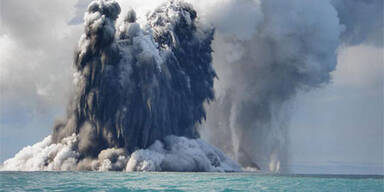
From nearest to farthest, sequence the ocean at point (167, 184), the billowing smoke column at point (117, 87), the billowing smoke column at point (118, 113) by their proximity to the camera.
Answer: the ocean at point (167, 184) < the billowing smoke column at point (118, 113) < the billowing smoke column at point (117, 87)

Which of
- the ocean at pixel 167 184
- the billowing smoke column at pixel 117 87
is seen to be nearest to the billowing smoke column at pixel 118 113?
the billowing smoke column at pixel 117 87

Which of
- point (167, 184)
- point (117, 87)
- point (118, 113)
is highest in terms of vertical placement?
point (117, 87)

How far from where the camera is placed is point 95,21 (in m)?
155

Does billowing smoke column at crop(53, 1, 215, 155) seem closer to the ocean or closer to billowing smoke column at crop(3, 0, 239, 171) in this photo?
billowing smoke column at crop(3, 0, 239, 171)

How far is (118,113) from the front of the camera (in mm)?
161375

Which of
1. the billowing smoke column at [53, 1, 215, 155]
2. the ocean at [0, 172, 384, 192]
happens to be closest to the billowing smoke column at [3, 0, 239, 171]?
the billowing smoke column at [53, 1, 215, 155]

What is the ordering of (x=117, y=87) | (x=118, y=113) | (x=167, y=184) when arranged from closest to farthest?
1. (x=167, y=184)
2. (x=118, y=113)
3. (x=117, y=87)

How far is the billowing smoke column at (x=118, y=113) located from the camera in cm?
15788

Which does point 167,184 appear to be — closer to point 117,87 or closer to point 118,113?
point 118,113

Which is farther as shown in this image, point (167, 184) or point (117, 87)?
point (117, 87)

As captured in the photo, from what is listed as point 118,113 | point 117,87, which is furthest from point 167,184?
point 117,87

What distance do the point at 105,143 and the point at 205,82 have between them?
156 feet

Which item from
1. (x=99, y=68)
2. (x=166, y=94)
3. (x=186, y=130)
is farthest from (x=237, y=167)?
(x=99, y=68)

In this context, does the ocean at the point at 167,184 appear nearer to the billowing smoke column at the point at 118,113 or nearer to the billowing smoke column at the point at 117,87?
the billowing smoke column at the point at 118,113
